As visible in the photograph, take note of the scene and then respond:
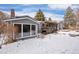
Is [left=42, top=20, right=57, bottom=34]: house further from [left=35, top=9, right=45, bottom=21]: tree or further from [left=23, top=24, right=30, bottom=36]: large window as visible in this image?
[left=23, top=24, right=30, bottom=36]: large window

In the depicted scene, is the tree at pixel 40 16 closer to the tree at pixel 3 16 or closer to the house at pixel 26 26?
the house at pixel 26 26

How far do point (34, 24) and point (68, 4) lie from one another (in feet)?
1.98

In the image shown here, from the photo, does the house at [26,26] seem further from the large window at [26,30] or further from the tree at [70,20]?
the tree at [70,20]

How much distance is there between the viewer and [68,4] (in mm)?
2396

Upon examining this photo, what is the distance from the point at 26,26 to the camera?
244 cm

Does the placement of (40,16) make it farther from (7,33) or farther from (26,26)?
(7,33)

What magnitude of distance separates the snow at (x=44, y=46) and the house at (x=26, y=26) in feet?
0.28

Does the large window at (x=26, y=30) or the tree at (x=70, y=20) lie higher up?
the tree at (x=70, y=20)

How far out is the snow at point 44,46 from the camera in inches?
94.0

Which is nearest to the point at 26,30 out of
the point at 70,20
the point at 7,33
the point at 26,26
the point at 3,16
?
the point at 26,26

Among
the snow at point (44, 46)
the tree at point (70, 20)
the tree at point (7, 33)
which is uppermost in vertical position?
the tree at point (70, 20)

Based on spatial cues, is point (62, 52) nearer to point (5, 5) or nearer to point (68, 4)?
point (68, 4)

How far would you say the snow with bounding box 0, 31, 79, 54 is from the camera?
7.83 feet

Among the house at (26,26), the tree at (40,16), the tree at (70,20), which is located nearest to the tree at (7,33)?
the house at (26,26)
